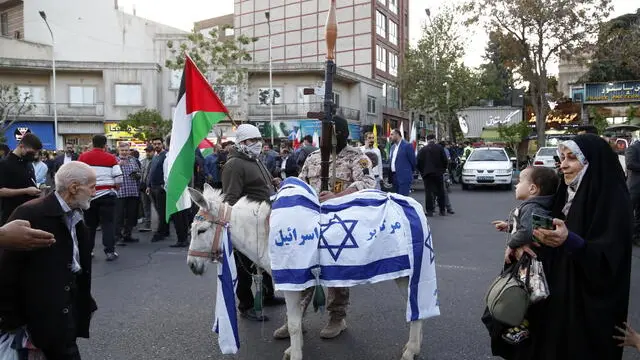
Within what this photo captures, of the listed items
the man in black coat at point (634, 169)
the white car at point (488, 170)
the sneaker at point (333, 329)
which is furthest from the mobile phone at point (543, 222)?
the white car at point (488, 170)

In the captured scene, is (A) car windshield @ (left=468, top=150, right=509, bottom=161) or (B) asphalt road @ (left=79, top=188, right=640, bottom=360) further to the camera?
(A) car windshield @ (left=468, top=150, right=509, bottom=161)

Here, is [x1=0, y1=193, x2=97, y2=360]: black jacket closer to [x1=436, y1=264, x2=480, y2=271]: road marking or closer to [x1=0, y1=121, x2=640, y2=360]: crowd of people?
[x1=0, y1=121, x2=640, y2=360]: crowd of people

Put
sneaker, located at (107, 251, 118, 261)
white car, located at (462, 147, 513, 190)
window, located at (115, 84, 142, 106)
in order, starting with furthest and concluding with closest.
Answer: window, located at (115, 84, 142, 106) < white car, located at (462, 147, 513, 190) < sneaker, located at (107, 251, 118, 261)

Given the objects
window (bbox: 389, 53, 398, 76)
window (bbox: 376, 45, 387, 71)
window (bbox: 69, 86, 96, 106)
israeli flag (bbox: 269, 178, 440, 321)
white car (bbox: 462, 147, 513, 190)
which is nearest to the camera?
israeli flag (bbox: 269, 178, 440, 321)

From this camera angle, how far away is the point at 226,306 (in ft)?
12.8

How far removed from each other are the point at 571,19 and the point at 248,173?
73.7 ft

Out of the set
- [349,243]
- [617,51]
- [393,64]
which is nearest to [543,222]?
[349,243]

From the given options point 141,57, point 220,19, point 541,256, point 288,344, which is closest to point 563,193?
point 541,256

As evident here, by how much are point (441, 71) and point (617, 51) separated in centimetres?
1227

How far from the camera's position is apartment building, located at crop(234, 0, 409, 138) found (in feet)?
140

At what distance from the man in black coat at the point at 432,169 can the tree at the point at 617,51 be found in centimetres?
990

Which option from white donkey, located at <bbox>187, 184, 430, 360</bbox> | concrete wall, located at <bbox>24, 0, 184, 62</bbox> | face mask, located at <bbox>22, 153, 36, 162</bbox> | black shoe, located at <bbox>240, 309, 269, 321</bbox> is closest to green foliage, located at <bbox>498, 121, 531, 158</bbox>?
black shoe, located at <bbox>240, 309, 269, 321</bbox>

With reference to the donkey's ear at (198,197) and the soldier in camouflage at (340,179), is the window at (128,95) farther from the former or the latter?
the donkey's ear at (198,197)

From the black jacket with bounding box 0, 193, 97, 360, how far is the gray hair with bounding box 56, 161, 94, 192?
88mm
